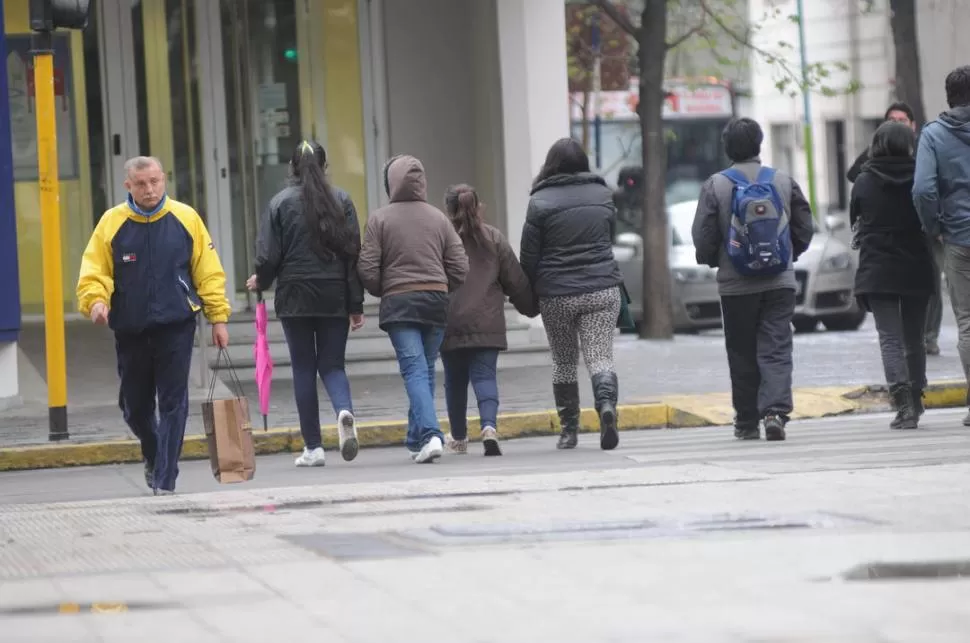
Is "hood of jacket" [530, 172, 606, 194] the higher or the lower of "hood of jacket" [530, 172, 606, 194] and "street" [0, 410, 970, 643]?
the higher

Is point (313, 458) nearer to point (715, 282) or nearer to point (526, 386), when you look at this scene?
point (526, 386)

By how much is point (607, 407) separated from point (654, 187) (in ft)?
33.5

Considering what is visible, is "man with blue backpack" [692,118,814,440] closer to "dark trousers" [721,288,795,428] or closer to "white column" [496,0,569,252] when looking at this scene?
"dark trousers" [721,288,795,428]

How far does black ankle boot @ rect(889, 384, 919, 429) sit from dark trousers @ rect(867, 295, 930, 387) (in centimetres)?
4

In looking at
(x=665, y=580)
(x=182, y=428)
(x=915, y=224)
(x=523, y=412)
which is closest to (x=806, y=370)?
(x=523, y=412)

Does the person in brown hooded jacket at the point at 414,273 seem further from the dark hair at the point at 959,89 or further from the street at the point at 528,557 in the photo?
the dark hair at the point at 959,89

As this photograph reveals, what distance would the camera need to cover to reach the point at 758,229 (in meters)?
11.1

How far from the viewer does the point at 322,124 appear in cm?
1841

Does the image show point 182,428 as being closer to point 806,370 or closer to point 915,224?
point 915,224

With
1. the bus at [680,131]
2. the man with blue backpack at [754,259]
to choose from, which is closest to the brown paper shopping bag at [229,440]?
the man with blue backpack at [754,259]

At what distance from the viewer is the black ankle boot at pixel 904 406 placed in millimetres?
11531

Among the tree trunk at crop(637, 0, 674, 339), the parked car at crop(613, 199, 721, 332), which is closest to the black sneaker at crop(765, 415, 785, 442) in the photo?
the tree trunk at crop(637, 0, 674, 339)

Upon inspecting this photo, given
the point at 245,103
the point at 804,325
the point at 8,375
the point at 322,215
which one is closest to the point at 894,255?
the point at 322,215

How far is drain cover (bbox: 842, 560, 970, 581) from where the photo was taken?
6.10 m
